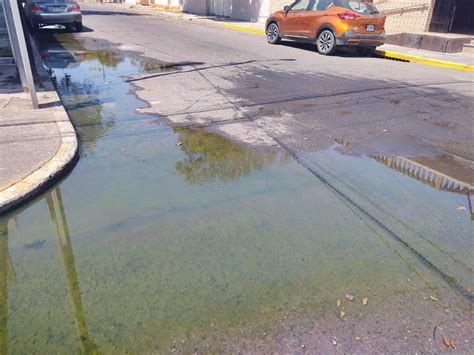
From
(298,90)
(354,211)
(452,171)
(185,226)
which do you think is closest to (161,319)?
(185,226)

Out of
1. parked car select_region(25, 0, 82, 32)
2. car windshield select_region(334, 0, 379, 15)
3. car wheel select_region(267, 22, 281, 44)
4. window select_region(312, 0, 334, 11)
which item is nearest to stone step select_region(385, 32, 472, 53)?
car windshield select_region(334, 0, 379, 15)

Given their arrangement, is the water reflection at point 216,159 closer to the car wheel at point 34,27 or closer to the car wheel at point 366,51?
the car wheel at point 366,51

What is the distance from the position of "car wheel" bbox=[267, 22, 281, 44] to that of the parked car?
8.38 m

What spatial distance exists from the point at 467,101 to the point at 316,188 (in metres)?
5.46

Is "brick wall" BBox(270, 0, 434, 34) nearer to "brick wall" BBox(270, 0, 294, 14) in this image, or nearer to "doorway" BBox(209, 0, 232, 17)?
"brick wall" BBox(270, 0, 294, 14)

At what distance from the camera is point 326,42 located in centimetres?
1342

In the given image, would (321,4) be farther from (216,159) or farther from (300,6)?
(216,159)

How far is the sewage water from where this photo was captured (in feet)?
8.71

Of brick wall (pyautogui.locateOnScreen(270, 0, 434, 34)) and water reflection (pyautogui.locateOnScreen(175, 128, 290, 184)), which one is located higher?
brick wall (pyautogui.locateOnScreen(270, 0, 434, 34))

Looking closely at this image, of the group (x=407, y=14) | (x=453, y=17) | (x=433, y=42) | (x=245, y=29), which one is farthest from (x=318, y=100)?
(x=245, y=29)

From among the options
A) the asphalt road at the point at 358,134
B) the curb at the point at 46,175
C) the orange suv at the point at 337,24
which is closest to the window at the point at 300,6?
the orange suv at the point at 337,24

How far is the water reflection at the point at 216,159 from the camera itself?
15.7 feet

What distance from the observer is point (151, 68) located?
413 inches

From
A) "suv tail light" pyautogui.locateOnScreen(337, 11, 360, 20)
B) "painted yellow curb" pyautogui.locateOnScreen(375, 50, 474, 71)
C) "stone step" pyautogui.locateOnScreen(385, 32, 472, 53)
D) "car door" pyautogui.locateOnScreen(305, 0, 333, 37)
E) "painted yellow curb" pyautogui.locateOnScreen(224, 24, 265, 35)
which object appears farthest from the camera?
"painted yellow curb" pyautogui.locateOnScreen(224, 24, 265, 35)
